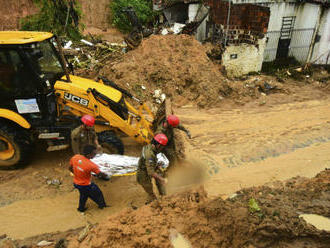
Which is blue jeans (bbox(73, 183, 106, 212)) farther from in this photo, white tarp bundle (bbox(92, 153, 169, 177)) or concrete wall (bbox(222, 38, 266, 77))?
concrete wall (bbox(222, 38, 266, 77))

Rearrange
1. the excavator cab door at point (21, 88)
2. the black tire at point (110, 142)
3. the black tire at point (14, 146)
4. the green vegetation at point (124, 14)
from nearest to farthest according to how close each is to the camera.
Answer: the excavator cab door at point (21, 88) → the black tire at point (14, 146) → the black tire at point (110, 142) → the green vegetation at point (124, 14)

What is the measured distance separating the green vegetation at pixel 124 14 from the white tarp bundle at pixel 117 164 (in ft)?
38.1

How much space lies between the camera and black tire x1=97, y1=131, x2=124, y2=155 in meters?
5.45

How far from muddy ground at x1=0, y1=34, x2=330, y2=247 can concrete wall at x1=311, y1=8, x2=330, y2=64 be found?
44.4 inches

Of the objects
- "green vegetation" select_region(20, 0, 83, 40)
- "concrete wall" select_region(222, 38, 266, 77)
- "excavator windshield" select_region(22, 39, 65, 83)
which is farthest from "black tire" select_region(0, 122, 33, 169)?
"green vegetation" select_region(20, 0, 83, 40)

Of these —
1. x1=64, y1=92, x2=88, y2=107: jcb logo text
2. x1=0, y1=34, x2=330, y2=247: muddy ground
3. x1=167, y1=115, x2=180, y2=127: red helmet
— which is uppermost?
x1=64, y1=92, x2=88, y2=107: jcb logo text

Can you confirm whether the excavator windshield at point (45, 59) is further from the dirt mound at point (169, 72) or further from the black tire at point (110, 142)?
the dirt mound at point (169, 72)

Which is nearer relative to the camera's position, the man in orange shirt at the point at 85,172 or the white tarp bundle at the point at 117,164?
the man in orange shirt at the point at 85,172

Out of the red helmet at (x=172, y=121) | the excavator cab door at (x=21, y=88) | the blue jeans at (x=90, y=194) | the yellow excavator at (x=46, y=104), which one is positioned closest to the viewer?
the blue jeans at (x=90, y=194)

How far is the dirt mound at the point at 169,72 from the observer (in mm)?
8906

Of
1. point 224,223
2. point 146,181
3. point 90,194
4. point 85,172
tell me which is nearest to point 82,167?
point 85,172

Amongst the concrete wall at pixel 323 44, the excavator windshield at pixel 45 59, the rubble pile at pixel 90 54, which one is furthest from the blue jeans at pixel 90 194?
the concrete wall at pixel 323 44

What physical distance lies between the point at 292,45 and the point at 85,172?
11.9 m

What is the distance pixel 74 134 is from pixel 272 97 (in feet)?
24.3
